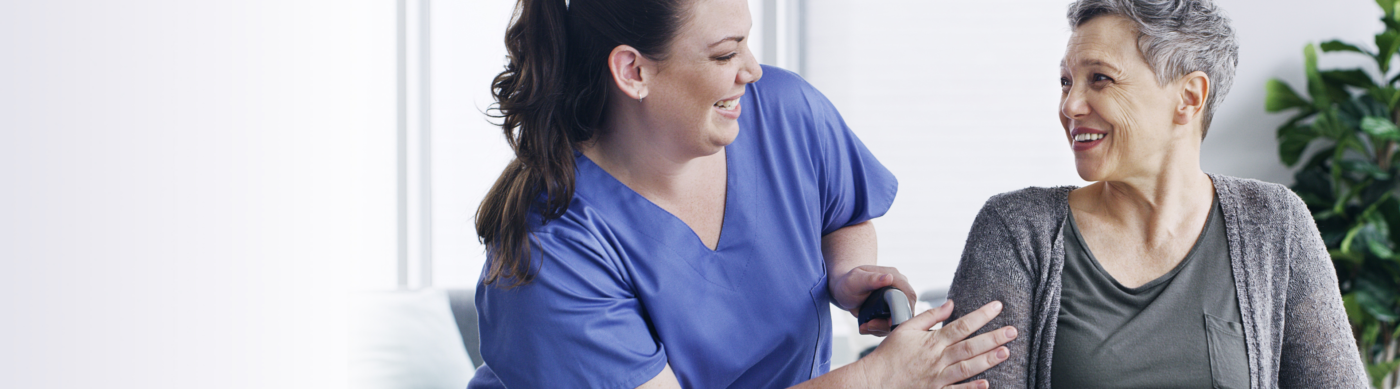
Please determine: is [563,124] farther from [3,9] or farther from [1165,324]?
[1165,324]

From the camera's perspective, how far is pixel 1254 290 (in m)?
1.10

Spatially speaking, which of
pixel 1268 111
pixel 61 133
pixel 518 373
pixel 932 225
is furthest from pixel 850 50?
pixel 61 133

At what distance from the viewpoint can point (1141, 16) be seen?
108cm

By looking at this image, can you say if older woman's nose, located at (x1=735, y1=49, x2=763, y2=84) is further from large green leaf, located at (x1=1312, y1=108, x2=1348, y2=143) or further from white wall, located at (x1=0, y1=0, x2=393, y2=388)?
large green leaf, located at (x1=1312, y1=108, x2=1348, y2=143)

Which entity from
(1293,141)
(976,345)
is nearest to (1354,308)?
(1293,141)

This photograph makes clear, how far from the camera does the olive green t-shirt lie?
109cm

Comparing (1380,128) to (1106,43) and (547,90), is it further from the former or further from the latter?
(547,90)

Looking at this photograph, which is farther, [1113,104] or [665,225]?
[665,225]

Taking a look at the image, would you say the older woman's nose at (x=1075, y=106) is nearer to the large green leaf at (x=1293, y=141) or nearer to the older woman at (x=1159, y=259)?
the older woman at (x=1159, y=259)

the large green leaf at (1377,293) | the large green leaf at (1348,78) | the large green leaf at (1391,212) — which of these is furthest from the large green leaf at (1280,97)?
the large green leaf at (1377,293)

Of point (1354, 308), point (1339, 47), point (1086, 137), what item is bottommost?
point (1354, 308)

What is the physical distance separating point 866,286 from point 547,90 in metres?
0.53

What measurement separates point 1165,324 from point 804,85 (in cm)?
62

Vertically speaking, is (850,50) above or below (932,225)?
above
